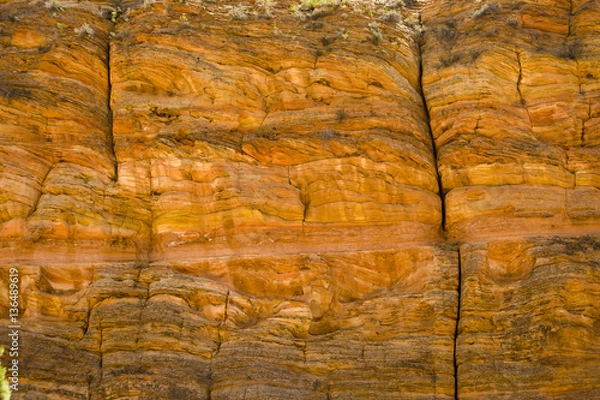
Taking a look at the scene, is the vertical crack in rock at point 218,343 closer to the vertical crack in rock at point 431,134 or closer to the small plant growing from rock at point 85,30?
the vertical crack in rock at point 431,134

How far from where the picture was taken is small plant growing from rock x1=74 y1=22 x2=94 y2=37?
Answer: 62.4 feet

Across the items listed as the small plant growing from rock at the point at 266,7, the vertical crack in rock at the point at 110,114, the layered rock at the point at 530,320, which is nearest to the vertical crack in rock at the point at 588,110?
the layered rock at the point at 530,320

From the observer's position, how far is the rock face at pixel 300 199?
1467 cm

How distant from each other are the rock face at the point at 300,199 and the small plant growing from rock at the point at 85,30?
7cm

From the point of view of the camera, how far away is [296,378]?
14.6 meters

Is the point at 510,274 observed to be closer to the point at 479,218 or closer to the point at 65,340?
the point at 479,218

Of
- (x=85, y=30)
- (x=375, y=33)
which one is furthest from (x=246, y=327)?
(x=85, y=30)

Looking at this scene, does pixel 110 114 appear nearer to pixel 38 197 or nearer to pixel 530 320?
pixel 38 197

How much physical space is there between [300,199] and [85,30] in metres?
7.73

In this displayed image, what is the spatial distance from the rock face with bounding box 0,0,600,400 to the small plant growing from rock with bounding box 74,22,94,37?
71 mm

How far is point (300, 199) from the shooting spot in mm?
17062

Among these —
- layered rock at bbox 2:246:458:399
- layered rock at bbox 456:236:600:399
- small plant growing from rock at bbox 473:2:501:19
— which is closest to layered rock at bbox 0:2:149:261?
layered rock at bbox 2:246:458:399

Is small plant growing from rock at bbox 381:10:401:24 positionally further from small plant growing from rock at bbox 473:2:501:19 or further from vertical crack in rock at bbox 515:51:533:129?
vertical crack in rock at bbox 515:51:533:129

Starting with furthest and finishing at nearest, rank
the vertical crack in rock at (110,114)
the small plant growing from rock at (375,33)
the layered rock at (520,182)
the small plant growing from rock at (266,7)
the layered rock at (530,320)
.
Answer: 1. the small plant growing from rock at (266,7)
2. the small plant growing from rock at (375,33)
3. the vertical crack in rock at (110,114)
4. the layered rock at (520,182)
5. the layered rock at (530,320)
